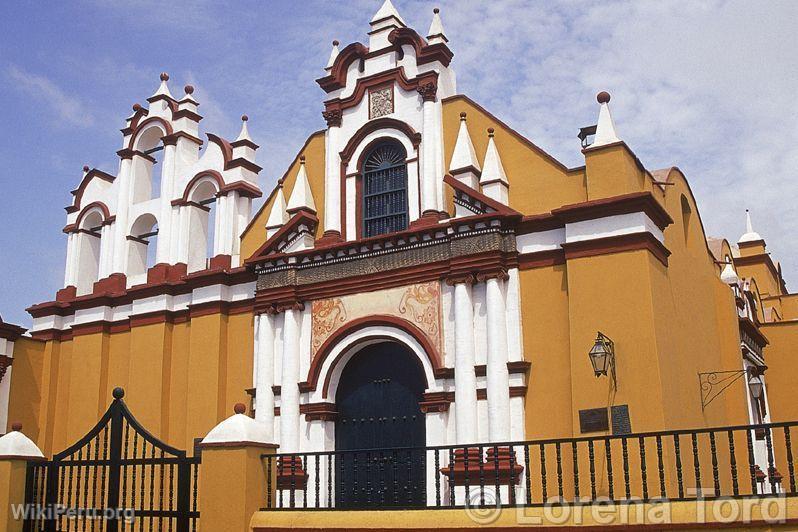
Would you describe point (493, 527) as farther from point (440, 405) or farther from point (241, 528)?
point (440, 405)

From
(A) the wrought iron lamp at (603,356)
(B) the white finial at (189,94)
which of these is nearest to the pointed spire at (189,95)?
(B) the white finial at (189,94)

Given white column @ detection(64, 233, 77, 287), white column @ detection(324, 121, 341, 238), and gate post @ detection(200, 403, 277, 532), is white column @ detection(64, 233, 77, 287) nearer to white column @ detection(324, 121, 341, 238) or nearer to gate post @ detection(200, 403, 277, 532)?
white column @ detection(324, 121, 341, 238)

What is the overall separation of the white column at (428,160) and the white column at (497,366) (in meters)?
1.89

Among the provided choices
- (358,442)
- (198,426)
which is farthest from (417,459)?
(198,426)

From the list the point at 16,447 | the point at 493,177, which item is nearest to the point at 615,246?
the point at 493,177

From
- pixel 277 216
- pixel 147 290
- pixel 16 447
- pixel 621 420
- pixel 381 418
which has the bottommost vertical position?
pixel 16 447

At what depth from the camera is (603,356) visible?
11289mm

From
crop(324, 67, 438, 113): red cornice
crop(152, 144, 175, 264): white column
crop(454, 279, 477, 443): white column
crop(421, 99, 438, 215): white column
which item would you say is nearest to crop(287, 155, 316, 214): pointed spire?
crop(324, 67, 438, 113): red cornice

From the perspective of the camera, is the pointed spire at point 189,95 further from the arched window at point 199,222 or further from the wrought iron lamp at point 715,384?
the wrought iron lamp at point 715,384

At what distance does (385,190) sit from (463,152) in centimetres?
175

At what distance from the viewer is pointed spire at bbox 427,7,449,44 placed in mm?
14805

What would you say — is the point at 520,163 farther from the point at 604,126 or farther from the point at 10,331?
the point at 10,331

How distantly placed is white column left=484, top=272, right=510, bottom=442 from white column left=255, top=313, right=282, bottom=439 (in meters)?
4.11

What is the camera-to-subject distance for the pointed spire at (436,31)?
1480cm
